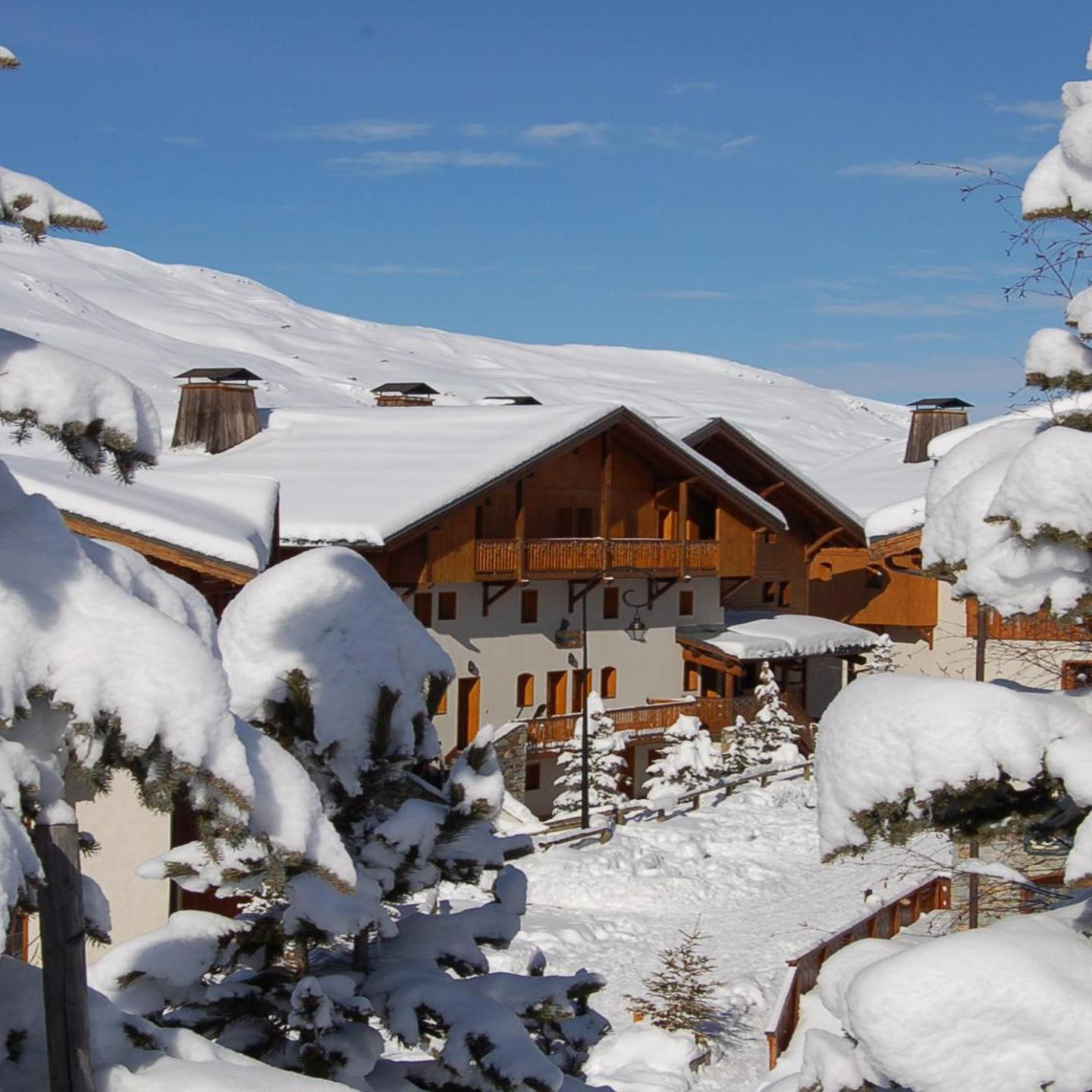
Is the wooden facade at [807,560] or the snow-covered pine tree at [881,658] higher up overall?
the wooden facade at [807,560]

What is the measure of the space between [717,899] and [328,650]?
16.4 metres

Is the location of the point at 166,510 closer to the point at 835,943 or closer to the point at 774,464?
the point at 835,943

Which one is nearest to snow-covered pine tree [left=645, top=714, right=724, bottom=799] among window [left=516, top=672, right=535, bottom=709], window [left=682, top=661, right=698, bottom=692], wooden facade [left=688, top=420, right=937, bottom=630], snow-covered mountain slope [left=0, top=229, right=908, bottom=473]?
window [left=516, top=672, right=535, bottom=709]

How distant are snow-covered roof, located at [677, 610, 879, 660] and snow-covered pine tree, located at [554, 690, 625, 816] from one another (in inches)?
217

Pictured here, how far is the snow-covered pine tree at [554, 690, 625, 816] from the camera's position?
26.3 m

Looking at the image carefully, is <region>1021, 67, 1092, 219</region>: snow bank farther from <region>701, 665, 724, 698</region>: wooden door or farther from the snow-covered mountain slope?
the snow-covered mountain slope

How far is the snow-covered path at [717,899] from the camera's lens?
58.2ft

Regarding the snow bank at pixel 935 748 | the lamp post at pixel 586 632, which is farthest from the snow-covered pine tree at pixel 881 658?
the snow bank at pixel 935 748

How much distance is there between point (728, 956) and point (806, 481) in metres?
17.5

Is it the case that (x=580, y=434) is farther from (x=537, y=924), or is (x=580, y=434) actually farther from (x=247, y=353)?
(x=247, y=353)

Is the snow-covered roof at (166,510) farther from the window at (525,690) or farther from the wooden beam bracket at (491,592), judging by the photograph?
the window at (525,690)

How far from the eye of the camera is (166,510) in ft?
52.2

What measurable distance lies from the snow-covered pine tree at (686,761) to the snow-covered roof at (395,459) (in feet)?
19.2

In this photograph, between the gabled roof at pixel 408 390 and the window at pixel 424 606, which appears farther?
the gabled roof at pixel 408 390
